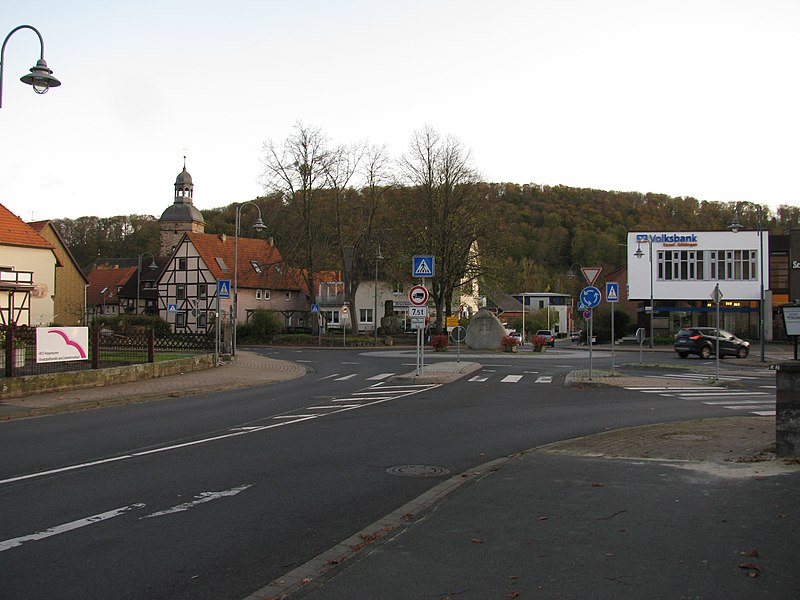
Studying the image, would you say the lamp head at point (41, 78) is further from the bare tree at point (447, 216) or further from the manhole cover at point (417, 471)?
the bare tree at point (447, 216)

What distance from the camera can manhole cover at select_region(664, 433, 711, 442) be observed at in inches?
406

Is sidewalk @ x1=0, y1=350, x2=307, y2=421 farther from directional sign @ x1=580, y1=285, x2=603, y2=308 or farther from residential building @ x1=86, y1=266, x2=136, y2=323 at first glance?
residential building @ x1=86, y1=266, x2=136, y2=323

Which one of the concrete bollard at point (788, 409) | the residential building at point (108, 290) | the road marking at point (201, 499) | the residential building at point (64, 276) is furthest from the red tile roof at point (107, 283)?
the concrete bollard at point (788, 409)

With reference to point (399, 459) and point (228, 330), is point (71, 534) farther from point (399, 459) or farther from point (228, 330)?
point (228, 330)

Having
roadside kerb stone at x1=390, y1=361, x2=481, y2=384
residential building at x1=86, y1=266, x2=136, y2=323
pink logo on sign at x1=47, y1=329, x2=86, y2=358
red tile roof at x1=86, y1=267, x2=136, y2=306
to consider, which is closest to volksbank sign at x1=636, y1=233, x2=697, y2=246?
roadside kerb stone at x1=390, y1=361, x2=481, y2=384

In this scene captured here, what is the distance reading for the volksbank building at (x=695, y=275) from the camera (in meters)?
60.7

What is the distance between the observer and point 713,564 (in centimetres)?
483

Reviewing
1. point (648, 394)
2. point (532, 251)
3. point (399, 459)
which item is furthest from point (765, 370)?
point (532, 251)

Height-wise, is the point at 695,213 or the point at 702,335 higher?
the point at 695,213

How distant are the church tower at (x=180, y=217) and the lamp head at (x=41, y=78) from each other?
249 feet

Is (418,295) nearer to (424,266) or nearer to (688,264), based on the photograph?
(424,266)

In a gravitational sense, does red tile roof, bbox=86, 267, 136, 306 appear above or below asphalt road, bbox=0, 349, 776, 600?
above

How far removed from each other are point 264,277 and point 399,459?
64.6m

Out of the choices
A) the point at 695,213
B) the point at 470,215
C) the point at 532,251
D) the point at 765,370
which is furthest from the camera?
the point at 532,251
